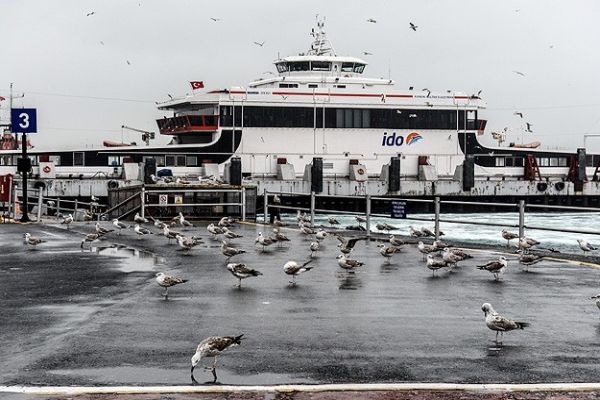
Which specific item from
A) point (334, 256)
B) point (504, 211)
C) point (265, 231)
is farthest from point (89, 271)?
point (504, 211)

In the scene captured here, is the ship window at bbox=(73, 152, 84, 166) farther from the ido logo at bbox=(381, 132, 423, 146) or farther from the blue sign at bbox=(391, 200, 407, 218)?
the blue sign at bbox=(391, 200, 407, 218)

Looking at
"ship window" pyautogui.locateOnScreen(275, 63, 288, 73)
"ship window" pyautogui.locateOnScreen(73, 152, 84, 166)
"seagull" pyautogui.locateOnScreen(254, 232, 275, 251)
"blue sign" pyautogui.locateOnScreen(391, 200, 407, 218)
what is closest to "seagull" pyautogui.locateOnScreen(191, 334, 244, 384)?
"seagull" pyautogui.locateOnScreen(254, 232, 275, 251)

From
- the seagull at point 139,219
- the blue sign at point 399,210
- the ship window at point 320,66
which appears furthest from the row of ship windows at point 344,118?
the blue sign at point 399,210

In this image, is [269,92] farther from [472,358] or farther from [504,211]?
[472,358]

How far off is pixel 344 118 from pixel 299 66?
7066mm

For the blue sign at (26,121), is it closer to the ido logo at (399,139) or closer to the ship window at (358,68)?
the ido logo at (399,139)

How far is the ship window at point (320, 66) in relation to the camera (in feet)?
237

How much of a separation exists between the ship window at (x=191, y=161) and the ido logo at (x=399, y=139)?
1412cm

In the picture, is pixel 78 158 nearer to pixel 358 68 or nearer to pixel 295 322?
pixel 358 68

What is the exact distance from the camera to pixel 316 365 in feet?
28.1

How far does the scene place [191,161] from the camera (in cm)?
6612

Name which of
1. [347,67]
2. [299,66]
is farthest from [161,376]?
[347,67]

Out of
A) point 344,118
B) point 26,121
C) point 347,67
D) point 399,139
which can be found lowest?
point 26,121

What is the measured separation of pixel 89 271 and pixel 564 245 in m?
28.7
